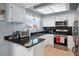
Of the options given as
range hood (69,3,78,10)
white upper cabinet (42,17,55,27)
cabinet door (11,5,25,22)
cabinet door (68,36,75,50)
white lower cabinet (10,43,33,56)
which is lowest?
white lower cabinet (10,43,33,56)

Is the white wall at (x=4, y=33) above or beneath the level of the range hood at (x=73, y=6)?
beneath

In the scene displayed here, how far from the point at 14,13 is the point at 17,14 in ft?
0.15

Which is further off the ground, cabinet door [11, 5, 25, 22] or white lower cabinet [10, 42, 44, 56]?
cabinet door [11, 5, 25, 22]

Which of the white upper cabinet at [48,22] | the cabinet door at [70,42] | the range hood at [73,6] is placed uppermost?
the range hood at [73,6]

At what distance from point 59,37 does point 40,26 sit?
337mm

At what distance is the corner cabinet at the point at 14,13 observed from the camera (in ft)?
4.11

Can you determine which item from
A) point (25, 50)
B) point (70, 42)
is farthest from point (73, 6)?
point (25, 50)

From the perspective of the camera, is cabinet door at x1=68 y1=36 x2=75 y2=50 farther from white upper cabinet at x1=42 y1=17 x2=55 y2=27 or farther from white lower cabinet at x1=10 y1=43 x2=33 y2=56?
white lower cabinet at x1=10 y1=43 x2=33 y2=56

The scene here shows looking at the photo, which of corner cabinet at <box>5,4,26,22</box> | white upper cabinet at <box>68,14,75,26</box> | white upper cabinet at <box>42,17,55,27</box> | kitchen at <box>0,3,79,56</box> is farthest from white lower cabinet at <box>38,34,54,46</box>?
corner cabinet at <box>5,4,26,22</box>

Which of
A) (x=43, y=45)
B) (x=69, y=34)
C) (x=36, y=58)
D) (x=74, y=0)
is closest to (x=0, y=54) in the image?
(x=36, y=58)

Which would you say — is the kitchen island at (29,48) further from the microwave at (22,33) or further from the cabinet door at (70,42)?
the cabinet door at (70,42)

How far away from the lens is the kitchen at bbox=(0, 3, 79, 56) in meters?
1.24

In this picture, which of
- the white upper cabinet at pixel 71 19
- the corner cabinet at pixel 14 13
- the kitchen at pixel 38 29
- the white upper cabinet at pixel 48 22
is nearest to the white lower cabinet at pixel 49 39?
the kitchen at pixel 38 29

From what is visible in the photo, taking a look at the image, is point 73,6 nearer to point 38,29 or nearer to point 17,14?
point 38,29
